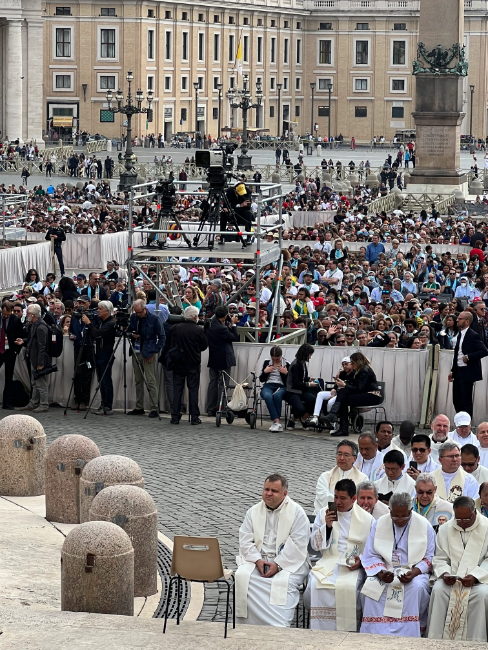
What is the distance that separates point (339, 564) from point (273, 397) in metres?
7.20

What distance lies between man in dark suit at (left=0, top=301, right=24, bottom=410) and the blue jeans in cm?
339

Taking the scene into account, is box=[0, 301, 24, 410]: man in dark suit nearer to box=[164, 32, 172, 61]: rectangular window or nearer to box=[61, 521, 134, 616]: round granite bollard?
box=[61, 521, 134, 616]: round granite bollard

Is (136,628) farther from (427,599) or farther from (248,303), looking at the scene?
(248,303)

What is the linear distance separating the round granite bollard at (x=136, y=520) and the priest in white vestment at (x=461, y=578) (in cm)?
227

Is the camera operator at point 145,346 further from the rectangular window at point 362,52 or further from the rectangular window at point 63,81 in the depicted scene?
the rectangular window at point 362,52

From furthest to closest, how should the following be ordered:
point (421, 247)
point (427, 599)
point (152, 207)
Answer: point (152, 207), point (421, 247), point (427, 599)

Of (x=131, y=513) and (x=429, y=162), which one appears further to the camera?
(x=429, y=162)

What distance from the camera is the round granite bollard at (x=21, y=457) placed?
573 inches

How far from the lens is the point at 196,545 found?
10.0 meters

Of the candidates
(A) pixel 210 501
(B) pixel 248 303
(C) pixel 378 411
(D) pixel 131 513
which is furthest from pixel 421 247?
(D) pixel 131 513

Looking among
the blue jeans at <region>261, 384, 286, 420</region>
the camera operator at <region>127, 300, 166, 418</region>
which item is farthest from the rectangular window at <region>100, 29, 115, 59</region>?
the blue jeans at <region>261, 384, 286, 420</region>

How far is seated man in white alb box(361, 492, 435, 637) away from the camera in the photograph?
10594 mm

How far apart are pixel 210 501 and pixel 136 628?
4.69 meters

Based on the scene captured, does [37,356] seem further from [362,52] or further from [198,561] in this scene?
[362,52]
